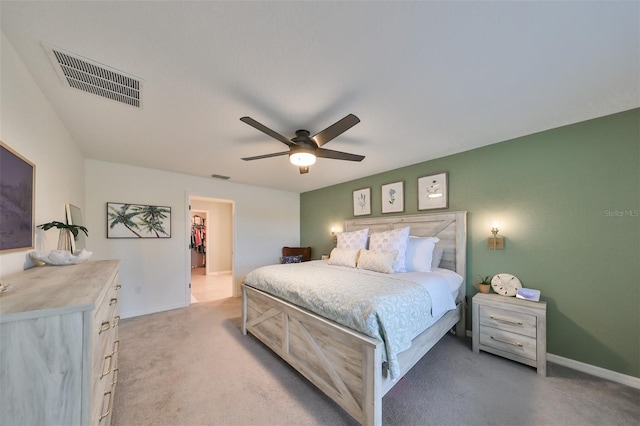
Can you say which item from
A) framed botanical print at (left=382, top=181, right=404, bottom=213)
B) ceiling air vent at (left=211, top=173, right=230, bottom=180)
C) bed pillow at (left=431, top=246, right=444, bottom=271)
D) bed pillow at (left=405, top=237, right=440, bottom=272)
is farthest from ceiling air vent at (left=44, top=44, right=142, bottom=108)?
bed pillow at (left=431, top=246, right=444, bottom=271)

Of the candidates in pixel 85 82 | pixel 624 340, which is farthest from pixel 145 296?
pixel 624 340

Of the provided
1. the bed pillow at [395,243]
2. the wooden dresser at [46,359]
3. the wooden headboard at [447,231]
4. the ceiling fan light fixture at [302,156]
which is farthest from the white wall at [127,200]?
the wooden headboard at [447,231]

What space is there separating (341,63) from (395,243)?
225 cm

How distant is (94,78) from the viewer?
1.59m

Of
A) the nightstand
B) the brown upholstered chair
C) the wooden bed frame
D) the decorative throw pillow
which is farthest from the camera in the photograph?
the brown upholstered chair

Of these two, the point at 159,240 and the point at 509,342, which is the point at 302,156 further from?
the point at 159,240

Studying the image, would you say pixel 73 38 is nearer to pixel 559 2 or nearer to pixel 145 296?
pixel 559 2

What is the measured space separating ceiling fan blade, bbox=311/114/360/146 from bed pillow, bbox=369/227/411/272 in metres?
1.68

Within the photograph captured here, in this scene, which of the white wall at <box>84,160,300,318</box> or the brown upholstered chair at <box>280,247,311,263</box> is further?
the brown upholstered chair at <box>280,247,311,263</box>

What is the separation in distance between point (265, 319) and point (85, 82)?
2630 mm

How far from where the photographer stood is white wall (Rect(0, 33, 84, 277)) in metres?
1.31

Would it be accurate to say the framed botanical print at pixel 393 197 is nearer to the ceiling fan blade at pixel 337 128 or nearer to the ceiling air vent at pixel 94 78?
the ceiling fan blade at pixel 337 128

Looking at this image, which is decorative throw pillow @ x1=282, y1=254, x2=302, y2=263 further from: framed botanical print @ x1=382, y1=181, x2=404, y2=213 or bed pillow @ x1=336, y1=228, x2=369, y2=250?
framed botanical print @ x1=382, y1=181, x2=404, y2=213

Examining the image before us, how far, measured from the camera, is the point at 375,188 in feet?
13.8
